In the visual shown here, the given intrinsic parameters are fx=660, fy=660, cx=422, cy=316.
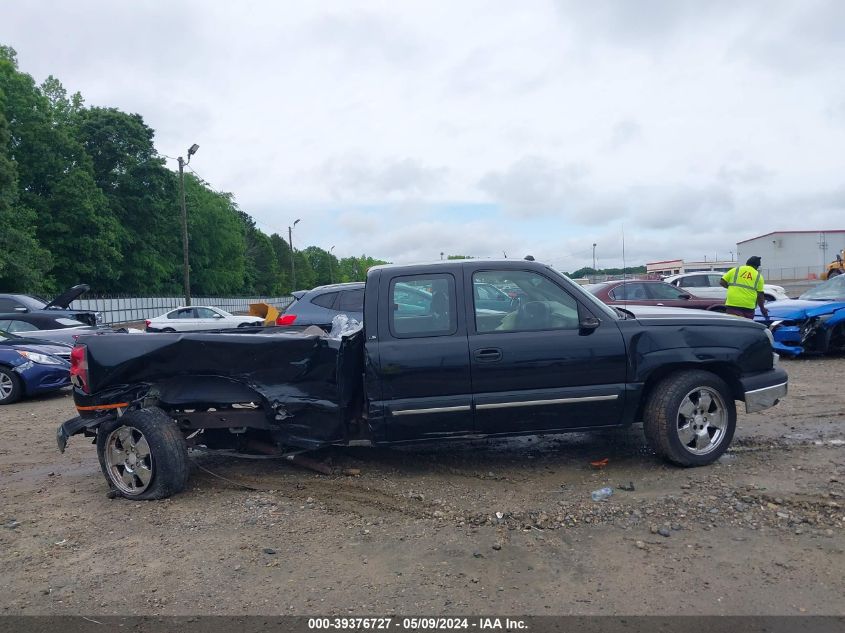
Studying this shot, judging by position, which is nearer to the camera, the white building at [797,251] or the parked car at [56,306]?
the parked car at [56,306]

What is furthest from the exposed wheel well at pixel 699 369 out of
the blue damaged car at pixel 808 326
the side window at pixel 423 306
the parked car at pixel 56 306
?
the parked car at pixel 56 306

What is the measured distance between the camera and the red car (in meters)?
13.7

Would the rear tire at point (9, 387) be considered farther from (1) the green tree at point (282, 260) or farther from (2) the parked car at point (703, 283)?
(1) the green tree at point (282, 260)

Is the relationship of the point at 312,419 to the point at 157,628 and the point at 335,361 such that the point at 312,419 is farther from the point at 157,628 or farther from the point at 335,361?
the point at 157,628

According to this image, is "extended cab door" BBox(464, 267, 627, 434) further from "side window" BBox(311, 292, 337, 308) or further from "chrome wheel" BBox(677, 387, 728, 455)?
"side window" BBox(311, 292, 337, 308)

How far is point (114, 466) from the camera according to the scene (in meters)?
5.17

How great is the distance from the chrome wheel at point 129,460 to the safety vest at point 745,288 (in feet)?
29.1

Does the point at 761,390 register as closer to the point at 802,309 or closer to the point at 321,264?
the point at 802,309

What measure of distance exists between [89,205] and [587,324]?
4447 centimetres

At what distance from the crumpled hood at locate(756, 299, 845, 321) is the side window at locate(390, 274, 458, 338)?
26.0ft

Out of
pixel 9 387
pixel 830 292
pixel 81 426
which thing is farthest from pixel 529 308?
pixel 830 292

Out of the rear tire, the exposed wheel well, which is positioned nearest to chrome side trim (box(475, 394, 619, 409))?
the exposed wheel well

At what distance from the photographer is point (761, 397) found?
17.1ft

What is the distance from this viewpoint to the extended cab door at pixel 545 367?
495 centimetres
